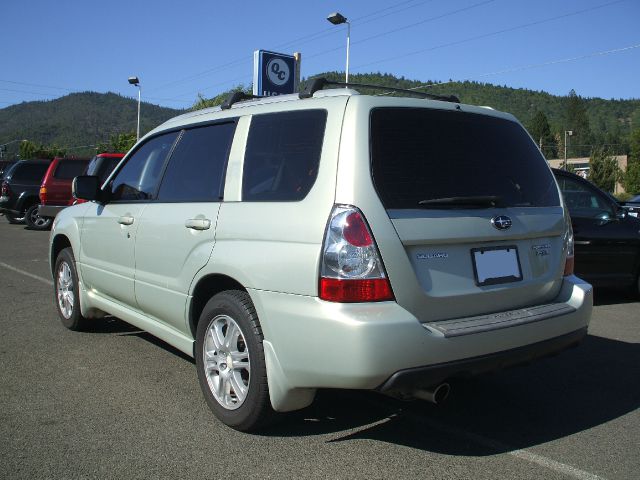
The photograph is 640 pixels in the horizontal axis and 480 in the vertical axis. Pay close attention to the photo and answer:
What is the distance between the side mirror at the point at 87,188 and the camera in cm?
475

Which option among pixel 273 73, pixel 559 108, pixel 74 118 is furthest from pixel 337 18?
pixel 74 118

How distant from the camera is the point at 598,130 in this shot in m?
154

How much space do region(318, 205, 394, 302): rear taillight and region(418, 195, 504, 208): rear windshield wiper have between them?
0.38 meters

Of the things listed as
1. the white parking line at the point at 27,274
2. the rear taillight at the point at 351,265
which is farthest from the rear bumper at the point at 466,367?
the white parking line at the point at 27,274

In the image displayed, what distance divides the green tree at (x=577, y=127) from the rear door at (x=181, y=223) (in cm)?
12912

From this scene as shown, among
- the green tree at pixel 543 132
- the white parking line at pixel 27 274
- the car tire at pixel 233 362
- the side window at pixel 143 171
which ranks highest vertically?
the green tree at pixel 543 132

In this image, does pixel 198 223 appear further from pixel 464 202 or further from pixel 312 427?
pixel 464 202

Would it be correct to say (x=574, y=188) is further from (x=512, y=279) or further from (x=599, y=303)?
(x=512, y=279)

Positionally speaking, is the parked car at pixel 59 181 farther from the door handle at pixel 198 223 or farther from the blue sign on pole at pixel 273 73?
the door handle at pixel 198 223

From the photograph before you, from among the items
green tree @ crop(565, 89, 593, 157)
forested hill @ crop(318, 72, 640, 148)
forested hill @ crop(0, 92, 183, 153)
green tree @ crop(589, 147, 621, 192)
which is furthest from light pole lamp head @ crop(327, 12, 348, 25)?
green tree @ crop(565, 89, 593, 157)

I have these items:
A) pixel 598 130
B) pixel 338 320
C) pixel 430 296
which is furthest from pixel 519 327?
pixel 598 130

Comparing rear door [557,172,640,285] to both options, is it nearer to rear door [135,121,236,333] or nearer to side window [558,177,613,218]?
side window [558,177,613,218]

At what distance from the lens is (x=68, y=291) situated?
5.57 m

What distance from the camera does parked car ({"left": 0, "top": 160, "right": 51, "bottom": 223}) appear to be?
18266 mm
